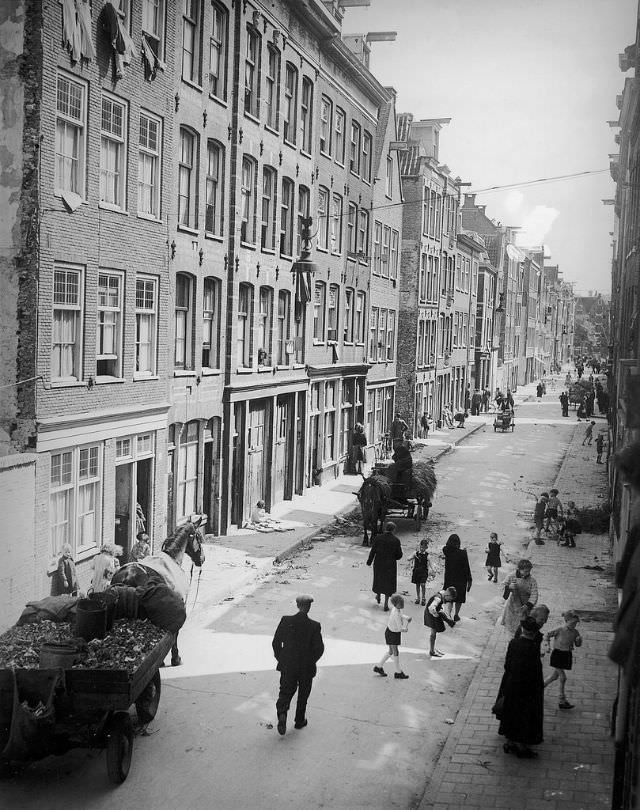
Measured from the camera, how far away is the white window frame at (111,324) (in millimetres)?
16984

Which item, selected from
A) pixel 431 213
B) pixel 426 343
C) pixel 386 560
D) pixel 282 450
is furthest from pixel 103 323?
pixel 431 213

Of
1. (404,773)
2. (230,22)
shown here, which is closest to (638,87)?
(230,22)

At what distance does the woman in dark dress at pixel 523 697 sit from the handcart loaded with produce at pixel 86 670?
3.94 meters

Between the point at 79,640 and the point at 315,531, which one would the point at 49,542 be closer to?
the point at 79,640

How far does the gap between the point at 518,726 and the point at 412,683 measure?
9.35ft

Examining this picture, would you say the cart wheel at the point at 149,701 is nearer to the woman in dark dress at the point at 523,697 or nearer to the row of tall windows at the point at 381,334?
the woman in dark dress at the point at 523,697

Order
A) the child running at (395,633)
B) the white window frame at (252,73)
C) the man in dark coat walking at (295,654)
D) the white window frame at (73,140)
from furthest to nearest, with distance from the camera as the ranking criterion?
1. the white window frame at (252,73)
2. the white window frame at (73,140)
3. the child running at (395,633)
4. the man in dark coat walking at (295,654)

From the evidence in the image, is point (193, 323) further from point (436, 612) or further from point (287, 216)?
point (436, 612)

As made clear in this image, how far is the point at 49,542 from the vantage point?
49.3ft

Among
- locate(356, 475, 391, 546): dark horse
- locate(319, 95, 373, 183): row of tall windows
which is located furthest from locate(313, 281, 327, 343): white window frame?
locate(356, 475, 391, 546): dark horse

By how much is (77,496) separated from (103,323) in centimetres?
342

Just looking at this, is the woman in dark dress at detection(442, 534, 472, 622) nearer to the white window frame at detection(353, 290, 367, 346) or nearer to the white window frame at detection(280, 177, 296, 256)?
the white window frame at detection(280, 177, 296, 256)

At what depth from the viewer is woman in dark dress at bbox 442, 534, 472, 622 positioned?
52.1 feet

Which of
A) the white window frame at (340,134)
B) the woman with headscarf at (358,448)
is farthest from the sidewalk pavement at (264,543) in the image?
the white window frame at (340,134)
